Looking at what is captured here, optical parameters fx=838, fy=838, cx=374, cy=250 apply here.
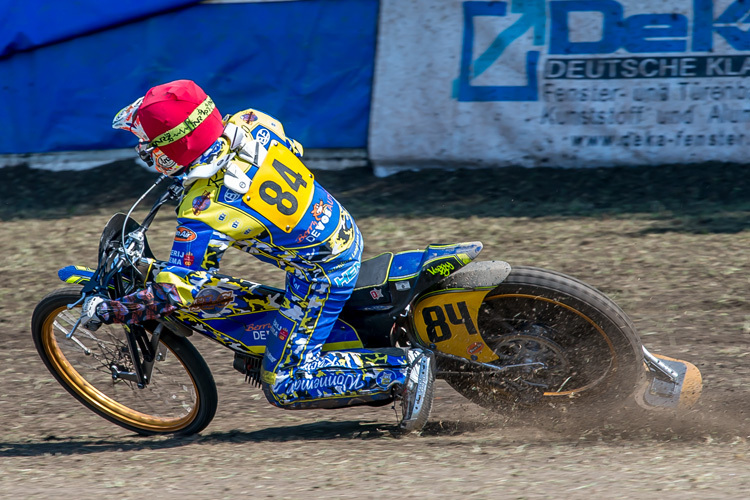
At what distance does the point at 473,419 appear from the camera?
4516 millimetres

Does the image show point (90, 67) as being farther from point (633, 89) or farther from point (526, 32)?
point (633, 89)

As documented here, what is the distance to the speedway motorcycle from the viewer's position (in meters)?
4.00

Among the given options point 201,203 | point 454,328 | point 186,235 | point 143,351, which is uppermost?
point 201,203

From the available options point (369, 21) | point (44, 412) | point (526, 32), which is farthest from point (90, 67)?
point (44, 412)

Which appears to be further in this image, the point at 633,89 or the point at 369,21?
the point at 369,21

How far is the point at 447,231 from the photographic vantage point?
740 centimetres

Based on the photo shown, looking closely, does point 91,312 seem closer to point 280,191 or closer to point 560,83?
point 280,191

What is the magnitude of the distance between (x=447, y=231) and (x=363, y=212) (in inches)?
39.3

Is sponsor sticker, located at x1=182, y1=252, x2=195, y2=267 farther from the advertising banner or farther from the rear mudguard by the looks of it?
the advertising banner

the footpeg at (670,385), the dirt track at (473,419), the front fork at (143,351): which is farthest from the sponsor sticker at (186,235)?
the footpeg at (670,385)

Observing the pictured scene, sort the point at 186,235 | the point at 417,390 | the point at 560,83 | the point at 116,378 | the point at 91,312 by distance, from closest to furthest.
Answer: the point at 186,235
the point at 91,312
the point at 417,390
the point at 116,378
the point at 560,83

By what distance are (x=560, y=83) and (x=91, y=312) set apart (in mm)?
5984

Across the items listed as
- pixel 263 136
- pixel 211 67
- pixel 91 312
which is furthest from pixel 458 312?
pixel 211 67

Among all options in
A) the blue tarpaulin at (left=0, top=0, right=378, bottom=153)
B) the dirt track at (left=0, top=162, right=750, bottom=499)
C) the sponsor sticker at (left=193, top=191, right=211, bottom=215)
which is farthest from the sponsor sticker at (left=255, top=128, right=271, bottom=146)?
the blue tarpaulin at (left=0, top=0, right=378, bottom=153)
